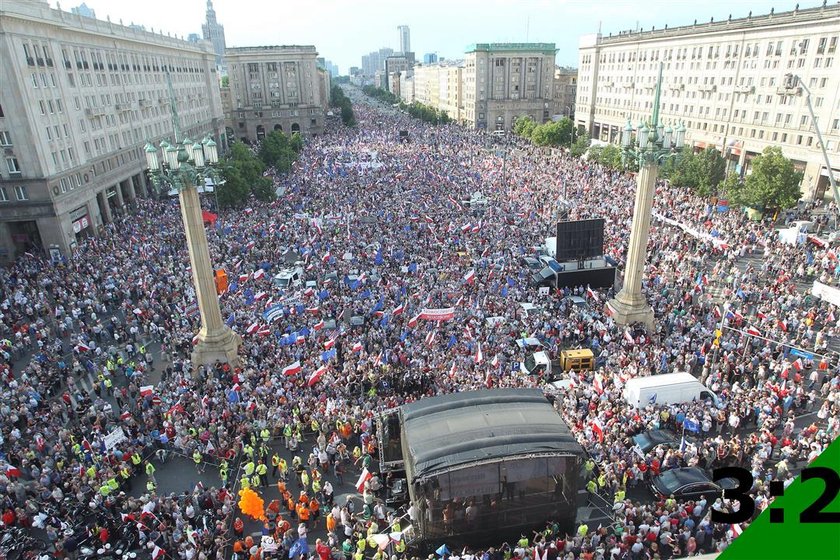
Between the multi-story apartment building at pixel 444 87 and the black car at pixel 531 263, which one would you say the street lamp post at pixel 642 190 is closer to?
the black car at pixel 531 263

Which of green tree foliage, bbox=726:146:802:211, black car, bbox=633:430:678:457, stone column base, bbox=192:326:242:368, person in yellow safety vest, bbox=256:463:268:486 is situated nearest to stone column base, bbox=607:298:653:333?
black car, bbox=633:430:678:457

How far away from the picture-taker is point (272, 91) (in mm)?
113625

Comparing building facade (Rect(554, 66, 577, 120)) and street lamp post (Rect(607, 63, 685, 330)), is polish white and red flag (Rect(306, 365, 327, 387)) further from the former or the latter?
building facade (Rect(554, 66, 577, 120))

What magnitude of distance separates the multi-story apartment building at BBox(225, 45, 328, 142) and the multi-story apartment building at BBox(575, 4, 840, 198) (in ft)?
207

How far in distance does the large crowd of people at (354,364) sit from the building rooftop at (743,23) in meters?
25.0

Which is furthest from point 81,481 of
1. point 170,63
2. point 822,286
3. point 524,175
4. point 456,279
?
point 170,63

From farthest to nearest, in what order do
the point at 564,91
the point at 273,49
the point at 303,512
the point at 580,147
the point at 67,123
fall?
the point at 564,91 < the point at 273,49 < the point at 580,147 < the point at 67,123 < the point at 303,512

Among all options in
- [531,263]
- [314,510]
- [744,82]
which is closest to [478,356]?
[314,510]

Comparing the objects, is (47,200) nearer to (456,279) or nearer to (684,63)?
(456,279)

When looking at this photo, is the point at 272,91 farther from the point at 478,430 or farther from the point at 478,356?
the point at 478,430

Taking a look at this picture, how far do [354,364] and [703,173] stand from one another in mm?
42013

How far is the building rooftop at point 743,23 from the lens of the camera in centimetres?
5012

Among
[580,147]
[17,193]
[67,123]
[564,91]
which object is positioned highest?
[67,123]

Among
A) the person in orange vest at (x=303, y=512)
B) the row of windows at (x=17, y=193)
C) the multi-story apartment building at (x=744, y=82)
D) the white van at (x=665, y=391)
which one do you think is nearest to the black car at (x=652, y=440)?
the white van at (x=665, y=391)
